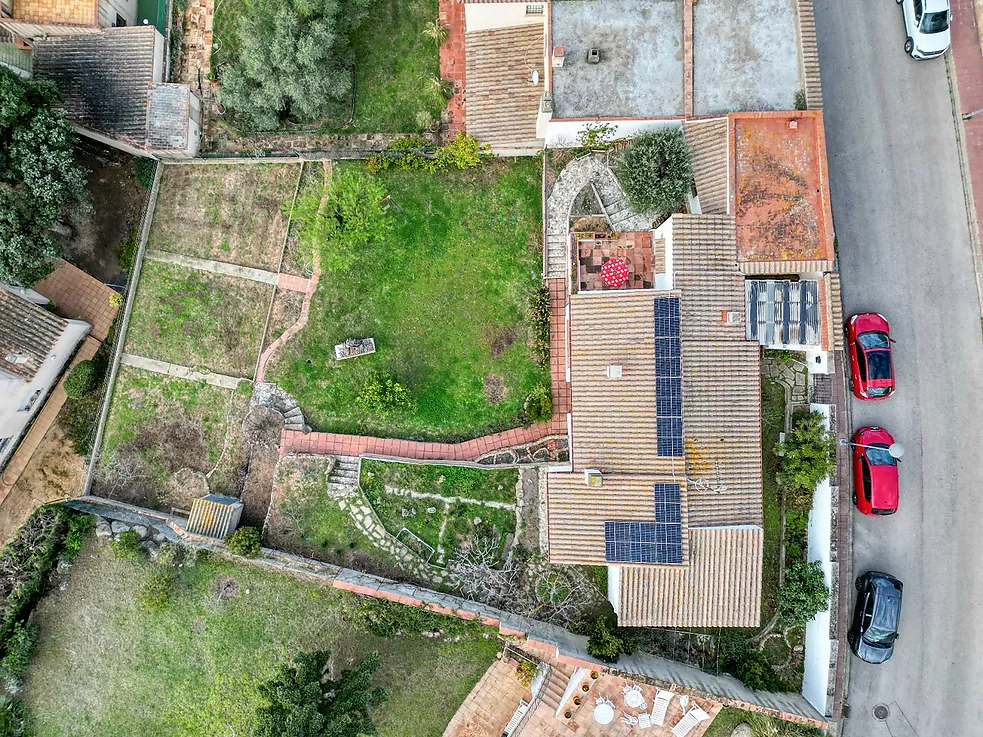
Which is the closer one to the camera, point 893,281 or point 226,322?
point 893,281

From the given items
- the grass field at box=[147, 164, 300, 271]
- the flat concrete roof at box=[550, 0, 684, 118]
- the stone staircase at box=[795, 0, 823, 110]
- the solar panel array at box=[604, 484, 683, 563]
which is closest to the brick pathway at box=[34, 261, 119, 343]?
the grass field at box=[147, 164, 300, 271]

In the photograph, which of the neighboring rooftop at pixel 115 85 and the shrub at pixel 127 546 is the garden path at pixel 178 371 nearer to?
the shrub at pixel 127 546

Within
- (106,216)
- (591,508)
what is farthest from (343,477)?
(106,216)

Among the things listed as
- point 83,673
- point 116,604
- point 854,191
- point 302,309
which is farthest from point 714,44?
point 83,673

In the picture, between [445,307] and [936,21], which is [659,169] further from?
[936,21]

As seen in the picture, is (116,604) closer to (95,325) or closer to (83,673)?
(83,673)

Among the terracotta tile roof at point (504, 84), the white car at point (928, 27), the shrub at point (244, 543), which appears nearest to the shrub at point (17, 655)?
the shrub at point (244, 543)
